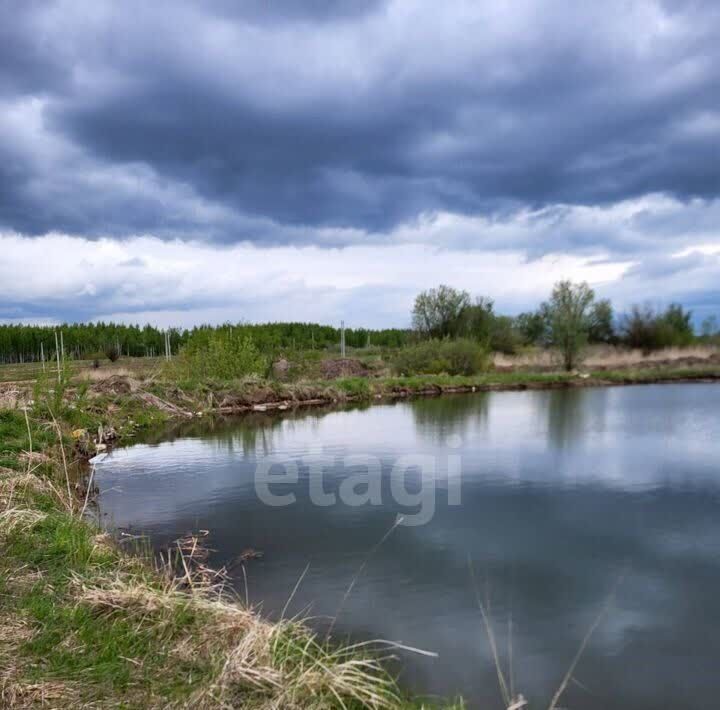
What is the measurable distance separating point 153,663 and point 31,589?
1.05 m

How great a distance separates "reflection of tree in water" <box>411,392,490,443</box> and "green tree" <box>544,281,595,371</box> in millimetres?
7748

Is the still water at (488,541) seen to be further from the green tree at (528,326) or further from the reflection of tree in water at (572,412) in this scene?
the green tree at (528,326)

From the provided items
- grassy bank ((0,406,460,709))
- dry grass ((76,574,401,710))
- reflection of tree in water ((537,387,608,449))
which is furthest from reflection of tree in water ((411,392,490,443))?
dry grass ((76,574,401,710))

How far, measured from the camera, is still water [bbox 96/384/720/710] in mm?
2795

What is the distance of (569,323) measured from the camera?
24.2 metres

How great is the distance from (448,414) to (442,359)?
29.7ft

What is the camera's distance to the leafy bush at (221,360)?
15.6 metres

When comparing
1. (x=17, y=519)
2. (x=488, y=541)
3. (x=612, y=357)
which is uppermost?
(x=612, y=357)

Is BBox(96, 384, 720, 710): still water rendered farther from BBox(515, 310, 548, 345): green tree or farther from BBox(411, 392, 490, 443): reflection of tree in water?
BBox(515, 310, 548, 345): green tree

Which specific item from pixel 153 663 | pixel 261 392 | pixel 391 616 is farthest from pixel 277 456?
pixel 261 392

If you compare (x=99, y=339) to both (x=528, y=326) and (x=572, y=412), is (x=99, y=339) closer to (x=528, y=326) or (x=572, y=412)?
(x=528, y=326)

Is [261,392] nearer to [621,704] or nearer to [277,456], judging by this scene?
[277,456]

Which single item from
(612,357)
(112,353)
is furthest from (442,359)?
(112,353)

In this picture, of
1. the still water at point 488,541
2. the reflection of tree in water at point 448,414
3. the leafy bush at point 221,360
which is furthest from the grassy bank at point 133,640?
the leafy bush at point 221,360
